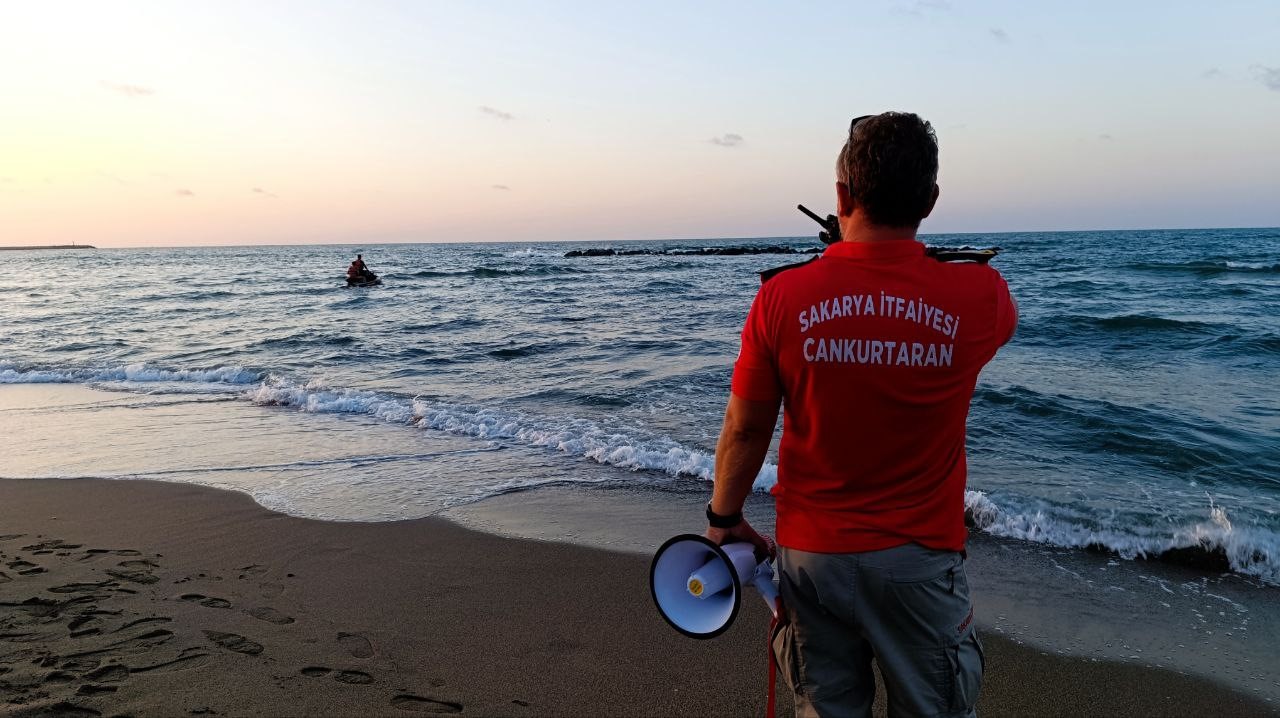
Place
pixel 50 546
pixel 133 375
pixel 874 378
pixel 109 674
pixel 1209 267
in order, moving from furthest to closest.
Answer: pixel 1209 267, pixel 133 375, pixel 50 546, pixel 109 674, pixel 874 378

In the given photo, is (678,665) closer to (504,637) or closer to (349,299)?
(504,637)

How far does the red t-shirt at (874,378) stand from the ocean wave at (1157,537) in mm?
4000

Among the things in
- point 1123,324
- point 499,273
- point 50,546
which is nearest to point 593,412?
point 50,546

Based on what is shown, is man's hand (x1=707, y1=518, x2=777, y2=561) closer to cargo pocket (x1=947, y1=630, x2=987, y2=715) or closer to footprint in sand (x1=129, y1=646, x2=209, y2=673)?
cargo pocket (x1=947, y1=630, x2=987, y2=715)

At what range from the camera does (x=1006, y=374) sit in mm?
10883

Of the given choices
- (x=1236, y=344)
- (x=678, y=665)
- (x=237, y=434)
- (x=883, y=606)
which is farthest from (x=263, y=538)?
(x=1236, y=344)

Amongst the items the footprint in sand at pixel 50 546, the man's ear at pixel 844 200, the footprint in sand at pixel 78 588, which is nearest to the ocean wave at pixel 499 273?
the footprint in sand at pixel 50 546

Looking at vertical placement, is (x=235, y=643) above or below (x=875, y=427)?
below

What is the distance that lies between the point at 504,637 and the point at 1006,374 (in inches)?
367

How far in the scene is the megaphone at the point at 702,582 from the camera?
1.89 m

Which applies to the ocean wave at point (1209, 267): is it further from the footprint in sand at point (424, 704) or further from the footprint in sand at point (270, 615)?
the footprint in sand at point (270, 615)

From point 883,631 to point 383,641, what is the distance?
8.81 ft

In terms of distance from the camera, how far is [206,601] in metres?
4.04

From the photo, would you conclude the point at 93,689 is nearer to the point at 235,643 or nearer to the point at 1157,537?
the point at 235,643
